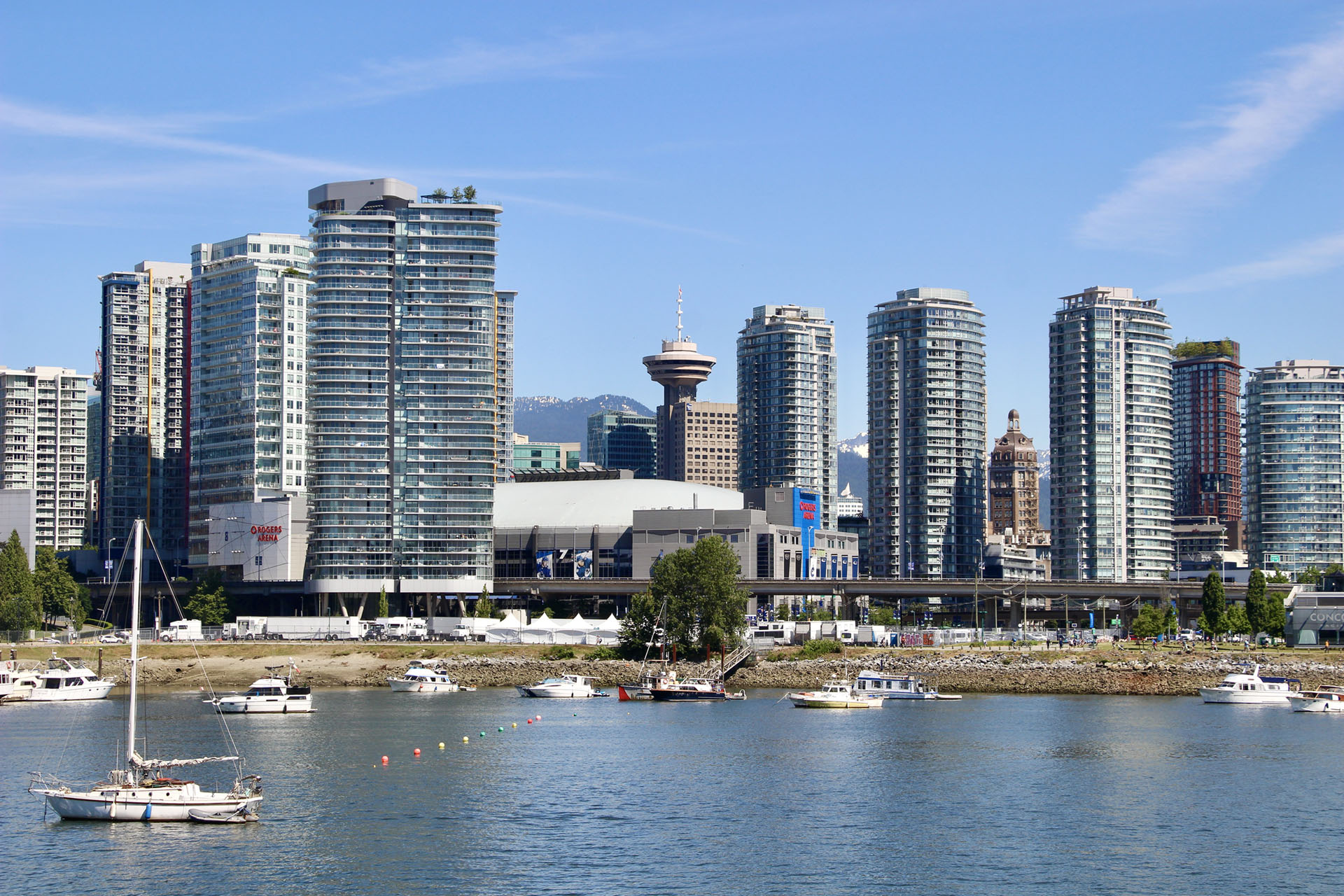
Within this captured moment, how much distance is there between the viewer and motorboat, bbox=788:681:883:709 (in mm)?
167250

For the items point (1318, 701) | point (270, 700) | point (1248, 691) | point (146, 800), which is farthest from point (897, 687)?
point (146, 800)

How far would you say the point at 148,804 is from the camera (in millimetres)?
88750

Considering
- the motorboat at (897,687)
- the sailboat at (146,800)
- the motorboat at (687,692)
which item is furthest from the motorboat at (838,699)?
the sailboat at (146,800)

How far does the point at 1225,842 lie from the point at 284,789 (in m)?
56.2

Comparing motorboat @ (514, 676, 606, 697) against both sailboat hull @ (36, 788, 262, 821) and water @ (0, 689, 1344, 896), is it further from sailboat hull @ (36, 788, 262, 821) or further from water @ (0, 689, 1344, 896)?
sailboat hull @ (36, 788, 262, 821)

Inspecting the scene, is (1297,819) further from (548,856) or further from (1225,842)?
(548,856)

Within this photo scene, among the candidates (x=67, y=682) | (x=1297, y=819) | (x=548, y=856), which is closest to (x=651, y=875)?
(x=548, y=856)

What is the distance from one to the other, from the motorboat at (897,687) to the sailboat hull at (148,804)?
9747cm

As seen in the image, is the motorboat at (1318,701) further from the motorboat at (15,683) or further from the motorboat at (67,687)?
the motorboat at (15,683)

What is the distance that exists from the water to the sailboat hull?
3.28ft

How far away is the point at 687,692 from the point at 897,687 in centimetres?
2426

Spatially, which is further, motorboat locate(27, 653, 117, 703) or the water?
motorboat locate(27, 653, 117, 703)

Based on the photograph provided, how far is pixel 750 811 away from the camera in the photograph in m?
95.9

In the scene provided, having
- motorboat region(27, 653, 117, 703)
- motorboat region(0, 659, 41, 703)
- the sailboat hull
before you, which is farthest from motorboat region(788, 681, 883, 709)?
the sailboat hull
